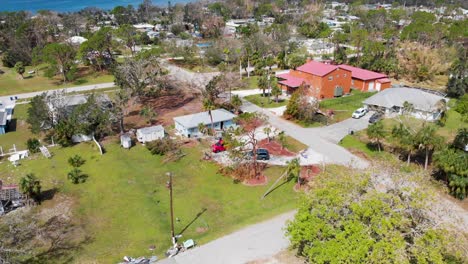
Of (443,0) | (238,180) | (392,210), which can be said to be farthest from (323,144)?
(443,0)

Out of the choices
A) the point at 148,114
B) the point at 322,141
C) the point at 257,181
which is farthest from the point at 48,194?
the point at 322,141

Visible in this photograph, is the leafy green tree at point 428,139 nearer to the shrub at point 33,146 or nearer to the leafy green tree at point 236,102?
the leafy green tree at point 236,102

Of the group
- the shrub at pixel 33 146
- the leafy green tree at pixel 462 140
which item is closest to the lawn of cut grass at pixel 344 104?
the leafy green tree at pixel 462 140

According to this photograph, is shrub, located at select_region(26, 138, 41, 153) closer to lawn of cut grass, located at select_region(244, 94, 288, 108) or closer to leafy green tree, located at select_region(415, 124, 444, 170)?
lawn of cut grass, located at select_region(244, 94, 288, 108)

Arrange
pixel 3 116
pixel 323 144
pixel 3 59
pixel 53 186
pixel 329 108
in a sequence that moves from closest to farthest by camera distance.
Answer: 1. pixel 53 186
2. pixel 323 144
3. pixel 3 116
4. pixel 329 108
5. pixel 3 59

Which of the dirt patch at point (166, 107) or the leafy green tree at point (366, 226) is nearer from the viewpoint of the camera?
the leafy green tree at point (366, 226)

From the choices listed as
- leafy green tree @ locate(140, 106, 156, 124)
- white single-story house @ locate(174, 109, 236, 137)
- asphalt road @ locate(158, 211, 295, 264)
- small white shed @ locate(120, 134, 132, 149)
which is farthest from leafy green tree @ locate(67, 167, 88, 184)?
asphalt road @ locate(158, 211, 295, 264)

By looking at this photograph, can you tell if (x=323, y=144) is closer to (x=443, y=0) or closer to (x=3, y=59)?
(x=3, y=59)
